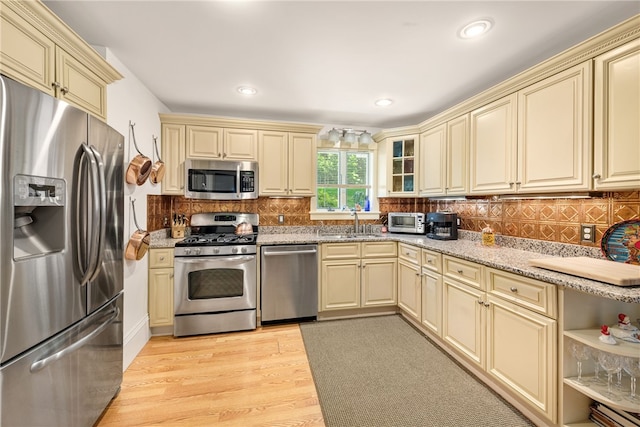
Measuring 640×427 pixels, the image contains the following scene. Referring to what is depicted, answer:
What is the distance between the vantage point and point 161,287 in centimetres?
274

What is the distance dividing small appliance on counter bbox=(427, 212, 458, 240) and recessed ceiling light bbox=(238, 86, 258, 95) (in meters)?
2.33

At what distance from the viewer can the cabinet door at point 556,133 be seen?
1.71m

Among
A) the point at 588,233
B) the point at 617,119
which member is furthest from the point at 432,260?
the point at 617,119

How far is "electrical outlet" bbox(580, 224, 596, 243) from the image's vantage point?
1.91 meters

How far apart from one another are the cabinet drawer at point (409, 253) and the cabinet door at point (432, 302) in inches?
8.1

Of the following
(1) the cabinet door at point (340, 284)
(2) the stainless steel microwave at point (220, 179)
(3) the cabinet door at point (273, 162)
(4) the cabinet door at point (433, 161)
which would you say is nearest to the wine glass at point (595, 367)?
(4) the cabinet door at point (433, 161)

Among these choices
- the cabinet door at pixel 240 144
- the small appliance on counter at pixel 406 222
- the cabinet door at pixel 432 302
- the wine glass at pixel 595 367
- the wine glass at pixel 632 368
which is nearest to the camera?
the wine glass at pixel 632 368

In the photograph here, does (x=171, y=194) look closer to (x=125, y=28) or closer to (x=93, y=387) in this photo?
(x=125, y=28)

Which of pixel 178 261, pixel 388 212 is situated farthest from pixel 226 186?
pixel 388 212

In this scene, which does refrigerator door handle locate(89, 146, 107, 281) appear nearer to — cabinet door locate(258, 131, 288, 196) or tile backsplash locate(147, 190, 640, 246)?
tile backsplash locate(147, 190, 640, 246)

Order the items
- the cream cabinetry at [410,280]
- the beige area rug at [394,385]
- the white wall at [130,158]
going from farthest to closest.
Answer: the cream cabinetry at [410,280]
the white wall at [130,158]
the beige area rug at [394,385]

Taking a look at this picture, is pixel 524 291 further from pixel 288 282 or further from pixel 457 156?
pixel 288 282

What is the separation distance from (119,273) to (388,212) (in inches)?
122

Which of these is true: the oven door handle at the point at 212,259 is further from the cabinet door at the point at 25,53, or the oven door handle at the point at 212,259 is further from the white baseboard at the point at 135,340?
the cabinet door at the point at 25,53
